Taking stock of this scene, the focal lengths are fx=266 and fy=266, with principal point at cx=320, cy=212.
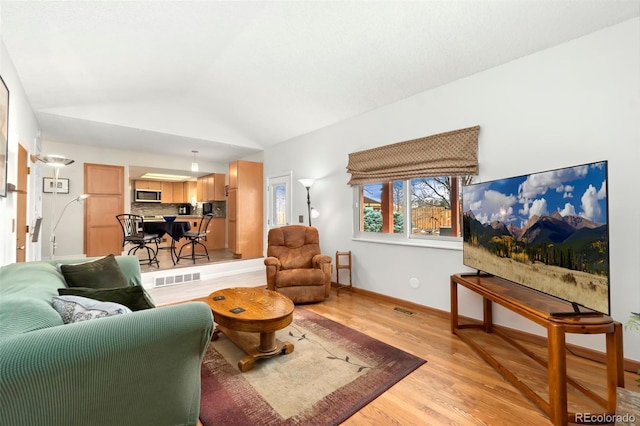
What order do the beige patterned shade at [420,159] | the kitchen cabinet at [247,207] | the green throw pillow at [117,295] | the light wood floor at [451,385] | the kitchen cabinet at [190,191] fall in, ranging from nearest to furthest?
the green throw pillow at [117,295]
the light wood floor at [451,385]
the beige patterned shade at [420,159]
the kitchen cabinet at [247,207]
the kitchen cabinet at [190,191]

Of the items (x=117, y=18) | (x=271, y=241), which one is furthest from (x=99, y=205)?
(x=117, y=18)

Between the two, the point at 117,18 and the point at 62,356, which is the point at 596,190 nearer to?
the point at 62,356

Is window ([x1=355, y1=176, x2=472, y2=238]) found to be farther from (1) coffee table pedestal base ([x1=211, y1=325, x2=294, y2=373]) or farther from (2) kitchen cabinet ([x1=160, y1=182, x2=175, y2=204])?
(2) kitchen cabinet ([x1=160, y1=182, x2=175, y2=204])

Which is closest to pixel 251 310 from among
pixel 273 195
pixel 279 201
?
pixel 279 201

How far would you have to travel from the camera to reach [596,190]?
4.95 ft

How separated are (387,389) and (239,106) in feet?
14.1

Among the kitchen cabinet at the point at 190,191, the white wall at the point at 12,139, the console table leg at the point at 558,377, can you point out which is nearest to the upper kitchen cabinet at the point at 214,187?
the kitchen cabinet at the point at 190,191

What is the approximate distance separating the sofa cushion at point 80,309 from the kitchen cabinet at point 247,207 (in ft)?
14.8

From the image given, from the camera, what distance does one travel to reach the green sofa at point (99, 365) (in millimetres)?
795

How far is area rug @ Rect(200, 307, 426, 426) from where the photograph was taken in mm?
1595

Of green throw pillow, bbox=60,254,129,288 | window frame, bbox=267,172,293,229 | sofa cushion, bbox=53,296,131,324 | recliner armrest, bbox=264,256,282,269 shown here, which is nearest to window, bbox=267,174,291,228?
window frame, bbox=267,172,293,229

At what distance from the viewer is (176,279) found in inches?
176

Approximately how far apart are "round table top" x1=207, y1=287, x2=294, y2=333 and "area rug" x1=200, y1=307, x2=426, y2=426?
326 millimetres

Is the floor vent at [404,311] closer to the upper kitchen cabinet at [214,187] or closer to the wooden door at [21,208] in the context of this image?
the wooden door at [21,208]
